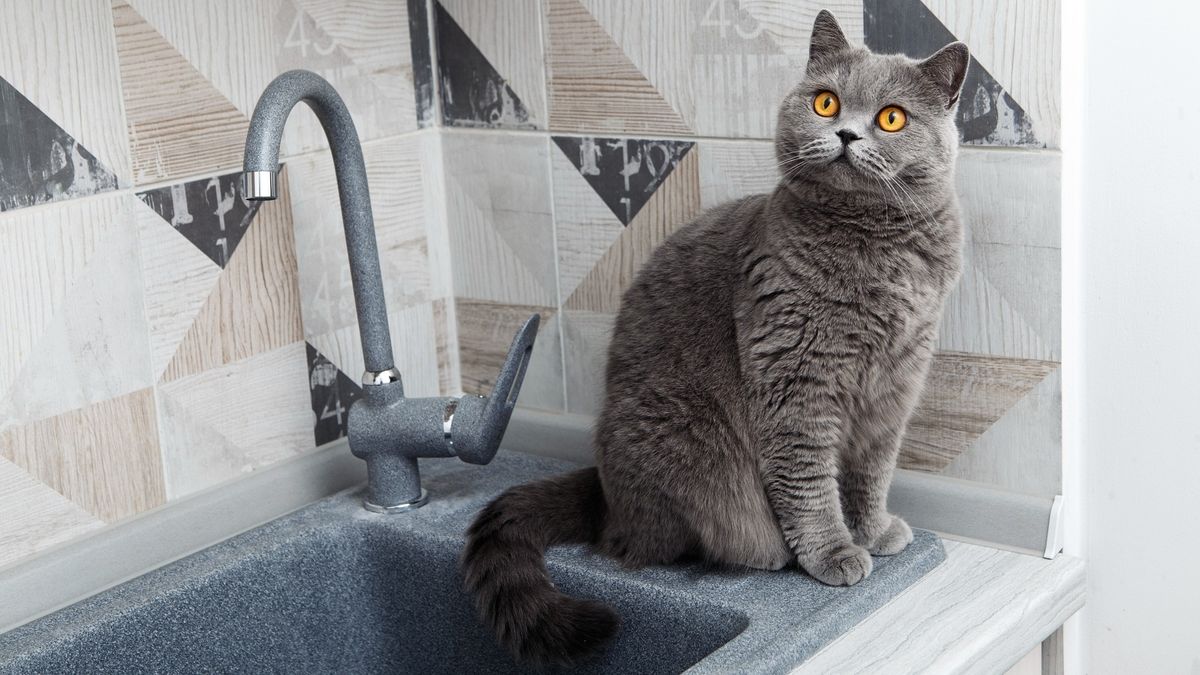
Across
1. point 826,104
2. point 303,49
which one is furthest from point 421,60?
point 826,104

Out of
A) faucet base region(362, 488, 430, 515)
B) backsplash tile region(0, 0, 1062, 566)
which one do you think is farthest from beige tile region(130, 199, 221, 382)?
faucet base region(362, 488, 430, 515)

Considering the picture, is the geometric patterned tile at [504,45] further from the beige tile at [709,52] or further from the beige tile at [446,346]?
the beige tile at [446,346]

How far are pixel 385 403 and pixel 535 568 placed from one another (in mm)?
289

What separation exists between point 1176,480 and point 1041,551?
15 centimetres

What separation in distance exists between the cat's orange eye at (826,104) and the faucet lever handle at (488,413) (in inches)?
16.9

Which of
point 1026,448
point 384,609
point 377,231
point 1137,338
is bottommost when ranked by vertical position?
point 384,609

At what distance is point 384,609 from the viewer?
1423 millimetres

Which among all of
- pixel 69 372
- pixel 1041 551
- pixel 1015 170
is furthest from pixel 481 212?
pixel 1041 551

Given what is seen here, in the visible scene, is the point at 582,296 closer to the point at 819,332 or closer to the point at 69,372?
the point at 819,332

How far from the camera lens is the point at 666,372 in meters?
1.30

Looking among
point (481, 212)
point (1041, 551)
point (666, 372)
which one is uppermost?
point (481, 212)

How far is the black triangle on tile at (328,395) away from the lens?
1.54 metres

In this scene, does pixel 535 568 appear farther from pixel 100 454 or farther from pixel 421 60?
pixel 421 60

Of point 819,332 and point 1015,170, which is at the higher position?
point 1015,170
